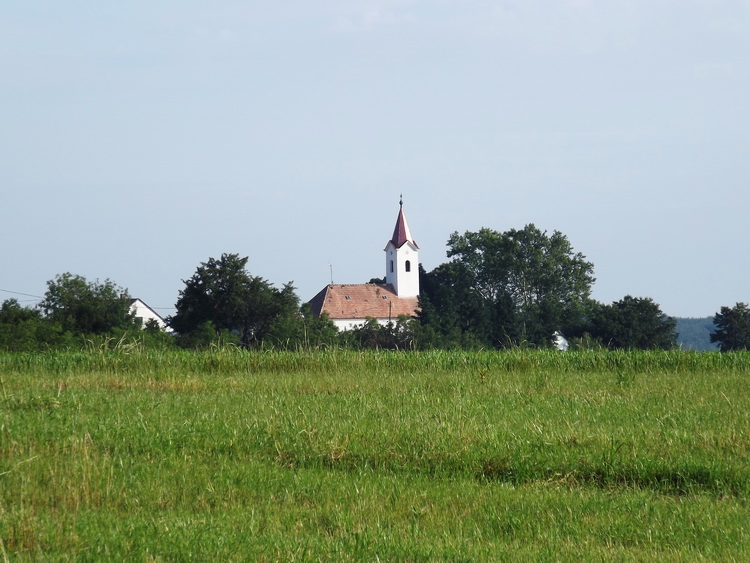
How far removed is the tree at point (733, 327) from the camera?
211ft

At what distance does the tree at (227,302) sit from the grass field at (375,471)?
42.3 metres

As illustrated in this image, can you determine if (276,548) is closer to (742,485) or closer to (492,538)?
(492,538)

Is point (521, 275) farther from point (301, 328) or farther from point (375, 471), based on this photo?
point (375, 471)

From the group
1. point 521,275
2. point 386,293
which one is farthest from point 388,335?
point 386,293

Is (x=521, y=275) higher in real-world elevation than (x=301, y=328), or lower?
higher

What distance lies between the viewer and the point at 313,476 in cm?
694

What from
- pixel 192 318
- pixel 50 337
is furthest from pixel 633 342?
pixel 50 337

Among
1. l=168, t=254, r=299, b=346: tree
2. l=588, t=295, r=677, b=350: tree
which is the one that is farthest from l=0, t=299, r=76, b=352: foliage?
l=588, t=295, r=677, b=350: tree

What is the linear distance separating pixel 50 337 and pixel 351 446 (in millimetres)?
31570

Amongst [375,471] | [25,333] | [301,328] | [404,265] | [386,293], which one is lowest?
[375,471]

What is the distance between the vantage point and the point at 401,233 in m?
105

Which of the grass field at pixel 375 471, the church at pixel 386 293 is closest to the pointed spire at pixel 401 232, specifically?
the church at pixel 386 293

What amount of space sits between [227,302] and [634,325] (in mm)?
31300

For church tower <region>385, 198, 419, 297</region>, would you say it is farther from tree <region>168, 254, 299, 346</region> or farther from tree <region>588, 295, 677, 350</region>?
tree <region>168, 254, 299, 346</region>
